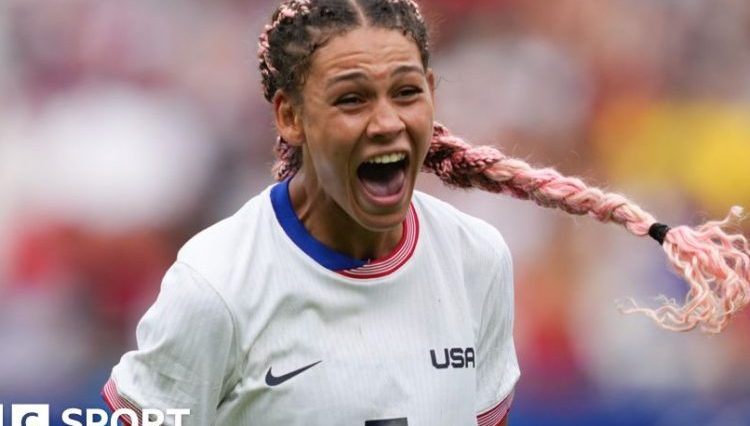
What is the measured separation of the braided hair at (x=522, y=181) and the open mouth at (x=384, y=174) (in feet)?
0.72

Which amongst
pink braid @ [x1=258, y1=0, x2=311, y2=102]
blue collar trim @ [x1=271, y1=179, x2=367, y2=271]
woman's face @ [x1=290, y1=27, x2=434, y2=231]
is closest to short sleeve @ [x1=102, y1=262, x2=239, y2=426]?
blue collar trim @ [x1=271, y1=179, x2=367, y2=271]

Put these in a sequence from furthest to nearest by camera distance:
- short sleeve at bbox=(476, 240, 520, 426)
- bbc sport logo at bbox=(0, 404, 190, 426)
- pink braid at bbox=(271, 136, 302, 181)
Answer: bbc sport logo at bbox=(0, 404, 190, 426) → short sleeve at bbox=(476, 240, 520, 426) → pink braid at bbox=(271, 136, 302, 181)

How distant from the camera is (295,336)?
2643mm

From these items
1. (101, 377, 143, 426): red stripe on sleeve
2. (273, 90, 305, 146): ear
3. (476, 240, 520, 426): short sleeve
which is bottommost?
(101, 377, 143, 426): red stripe on sleeve

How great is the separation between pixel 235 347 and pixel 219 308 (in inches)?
3.8

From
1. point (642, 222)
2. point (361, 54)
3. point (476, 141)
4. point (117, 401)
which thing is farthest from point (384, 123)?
point (476, 141)

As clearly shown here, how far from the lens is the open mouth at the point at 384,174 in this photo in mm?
2643

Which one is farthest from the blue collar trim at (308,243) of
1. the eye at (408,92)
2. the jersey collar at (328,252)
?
the eye at (408,92)

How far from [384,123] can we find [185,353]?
60 centimetres

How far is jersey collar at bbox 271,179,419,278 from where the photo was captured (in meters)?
2.74

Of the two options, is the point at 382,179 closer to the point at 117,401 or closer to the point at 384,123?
the point at 384,123

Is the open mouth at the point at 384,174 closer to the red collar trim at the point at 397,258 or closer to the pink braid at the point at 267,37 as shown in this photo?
the red collar trim at the point at 397,258

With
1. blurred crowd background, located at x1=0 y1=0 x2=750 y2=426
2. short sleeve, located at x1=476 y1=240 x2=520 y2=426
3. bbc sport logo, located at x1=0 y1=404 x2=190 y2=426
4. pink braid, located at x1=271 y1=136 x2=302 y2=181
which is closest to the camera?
pink braid, located at x1=271 y1=136 x2=302 y2=181

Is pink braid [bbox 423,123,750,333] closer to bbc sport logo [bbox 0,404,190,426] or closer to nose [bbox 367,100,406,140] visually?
nose [bbox 367,100,406,140]
